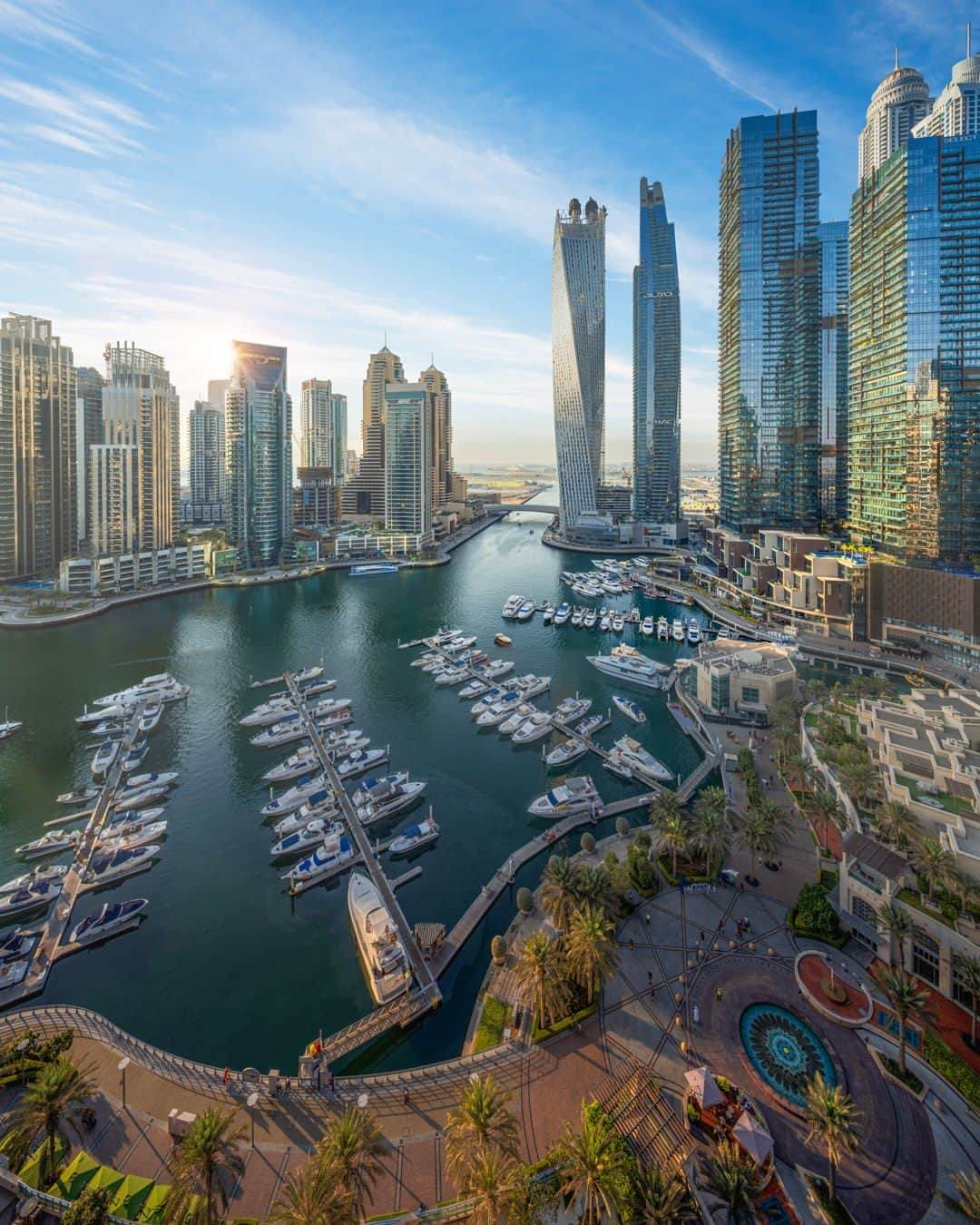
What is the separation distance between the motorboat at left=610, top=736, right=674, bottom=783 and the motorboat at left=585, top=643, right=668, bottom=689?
13.2 meters

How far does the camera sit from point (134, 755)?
40.9 m

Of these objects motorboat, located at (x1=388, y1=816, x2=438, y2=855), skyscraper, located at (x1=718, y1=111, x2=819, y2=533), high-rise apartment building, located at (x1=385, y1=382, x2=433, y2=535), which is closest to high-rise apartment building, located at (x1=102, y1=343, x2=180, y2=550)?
high-rise apartment building, located at (x1=385, y1=382, x2=433, y2=535)

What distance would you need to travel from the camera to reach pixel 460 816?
34.2m

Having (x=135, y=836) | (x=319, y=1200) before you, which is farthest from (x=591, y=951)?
(x=135, y=836)

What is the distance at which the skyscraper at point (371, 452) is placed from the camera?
523 feet

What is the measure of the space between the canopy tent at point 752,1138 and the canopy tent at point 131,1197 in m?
14.1

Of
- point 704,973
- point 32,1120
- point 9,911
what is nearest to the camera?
point 32,1120

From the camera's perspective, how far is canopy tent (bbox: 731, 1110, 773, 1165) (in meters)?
14.4

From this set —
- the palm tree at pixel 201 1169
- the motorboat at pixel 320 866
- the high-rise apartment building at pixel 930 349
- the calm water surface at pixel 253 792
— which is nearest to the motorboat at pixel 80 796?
the calm water surface at pixel 253 792

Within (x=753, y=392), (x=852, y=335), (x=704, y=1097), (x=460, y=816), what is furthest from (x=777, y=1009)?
(x=753, y=392)

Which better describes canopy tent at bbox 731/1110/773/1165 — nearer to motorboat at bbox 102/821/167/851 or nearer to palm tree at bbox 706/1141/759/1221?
palm tree at bbox 706/1141/759/1221

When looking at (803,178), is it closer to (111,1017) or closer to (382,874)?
(382,874)

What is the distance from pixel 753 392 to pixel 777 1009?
3851 inches

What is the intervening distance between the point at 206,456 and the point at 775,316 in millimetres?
139590
